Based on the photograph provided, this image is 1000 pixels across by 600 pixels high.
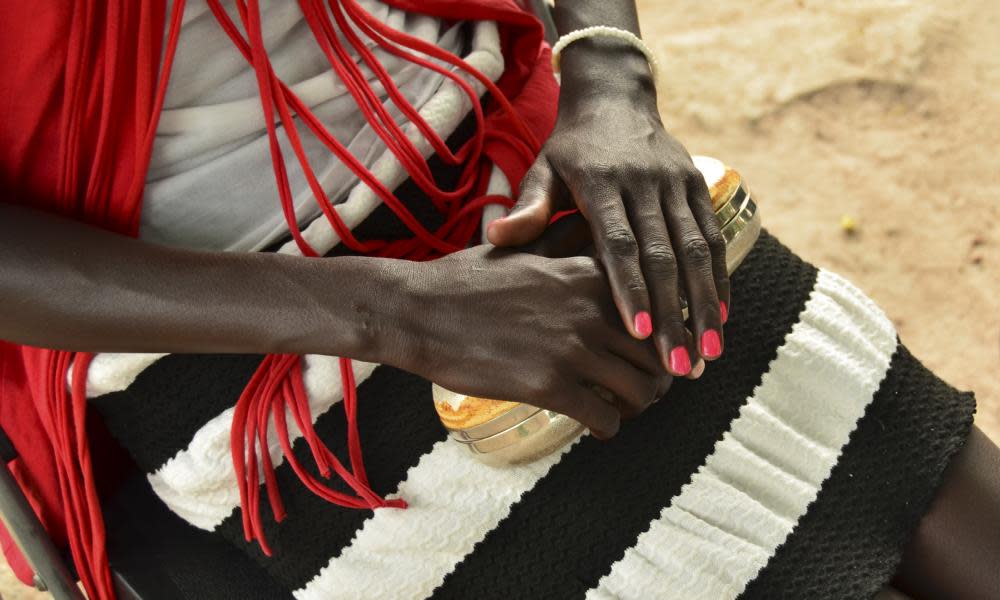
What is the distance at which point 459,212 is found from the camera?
0.89m

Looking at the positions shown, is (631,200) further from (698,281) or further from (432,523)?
(432,523)

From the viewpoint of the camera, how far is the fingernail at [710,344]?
2.51ft

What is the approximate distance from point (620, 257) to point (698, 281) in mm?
65

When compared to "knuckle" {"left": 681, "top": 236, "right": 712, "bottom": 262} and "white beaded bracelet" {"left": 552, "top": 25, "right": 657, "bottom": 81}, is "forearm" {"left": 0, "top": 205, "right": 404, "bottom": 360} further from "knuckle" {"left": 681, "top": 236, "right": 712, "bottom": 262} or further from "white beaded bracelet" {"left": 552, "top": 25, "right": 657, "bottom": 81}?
"white beaded bracelet" {"left": 552, "top": 25, "right": 657, "bottom": 81}

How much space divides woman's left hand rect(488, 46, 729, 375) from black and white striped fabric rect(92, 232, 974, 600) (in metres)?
0.14

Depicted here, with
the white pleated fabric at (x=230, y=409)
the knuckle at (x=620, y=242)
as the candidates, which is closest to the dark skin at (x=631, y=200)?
the knuckle at (x=620, y=242)

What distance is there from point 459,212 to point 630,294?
0.21 meters

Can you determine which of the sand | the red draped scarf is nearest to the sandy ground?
the sand

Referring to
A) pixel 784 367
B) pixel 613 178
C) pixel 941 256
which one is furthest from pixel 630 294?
pixel 941 256

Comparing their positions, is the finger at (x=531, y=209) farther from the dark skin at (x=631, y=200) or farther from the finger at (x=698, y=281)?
the finger at (x=698, y=281)

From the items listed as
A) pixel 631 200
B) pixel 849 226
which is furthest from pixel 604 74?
pixel 849 226

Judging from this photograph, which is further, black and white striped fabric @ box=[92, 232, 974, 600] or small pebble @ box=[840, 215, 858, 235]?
small pebble @ box=[840, 215, 858, 235]

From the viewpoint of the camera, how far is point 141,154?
2.59 ft

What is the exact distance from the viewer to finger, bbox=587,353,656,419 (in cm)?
75
